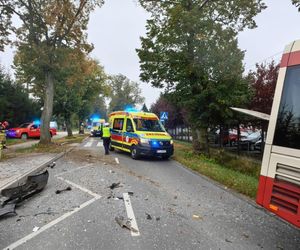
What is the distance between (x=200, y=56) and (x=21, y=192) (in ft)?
35.9

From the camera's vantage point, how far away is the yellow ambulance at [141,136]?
13.4 metres

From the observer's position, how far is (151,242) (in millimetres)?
4180

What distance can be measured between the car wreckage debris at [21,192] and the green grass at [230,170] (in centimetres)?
548

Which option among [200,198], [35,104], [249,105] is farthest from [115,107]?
[200,198]

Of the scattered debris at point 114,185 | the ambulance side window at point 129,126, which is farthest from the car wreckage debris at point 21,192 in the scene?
the ambulance side window at point 129,126

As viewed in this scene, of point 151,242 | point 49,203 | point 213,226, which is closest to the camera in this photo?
point 151,242

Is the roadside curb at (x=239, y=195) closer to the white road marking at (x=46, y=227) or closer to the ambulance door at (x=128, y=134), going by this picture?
the white road marking at (x=46, y=227)

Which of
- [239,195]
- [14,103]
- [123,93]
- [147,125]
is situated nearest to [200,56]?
[147,125]

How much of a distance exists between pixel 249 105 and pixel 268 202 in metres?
12.9

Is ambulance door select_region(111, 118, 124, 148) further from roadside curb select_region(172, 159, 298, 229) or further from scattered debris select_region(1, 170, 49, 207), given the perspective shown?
scattered debris select_region(1, 170, 49, 207)

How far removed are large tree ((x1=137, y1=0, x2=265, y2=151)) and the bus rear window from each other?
30.3 ft

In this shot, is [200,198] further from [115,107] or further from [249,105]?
[115,107]

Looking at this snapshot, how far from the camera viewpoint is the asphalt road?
421 cm

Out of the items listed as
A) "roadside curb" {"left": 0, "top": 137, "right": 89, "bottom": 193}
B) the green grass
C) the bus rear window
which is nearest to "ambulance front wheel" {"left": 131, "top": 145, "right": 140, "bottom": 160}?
the green grass
